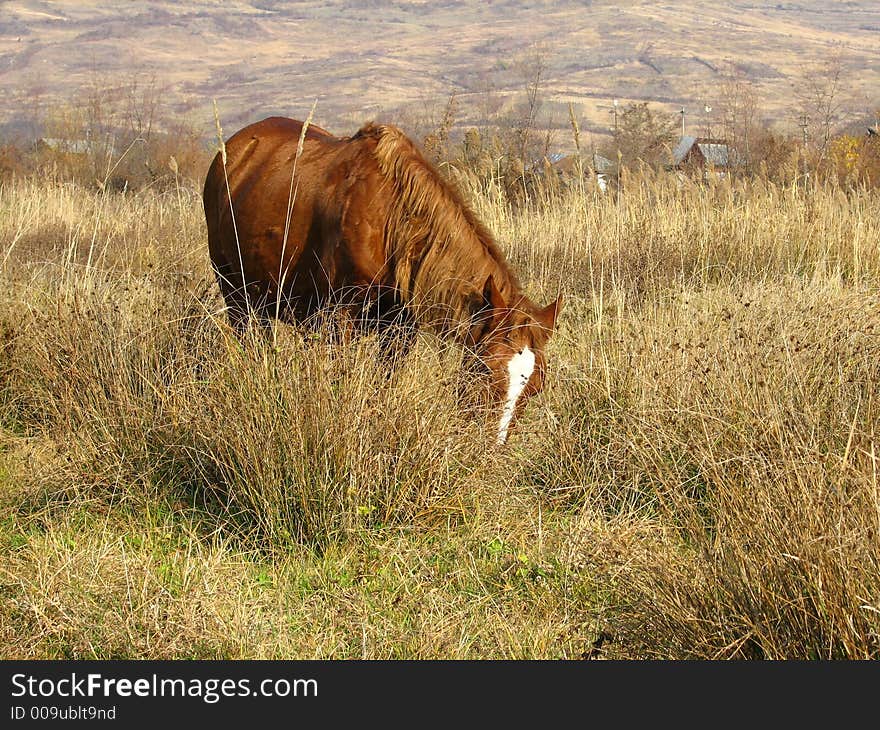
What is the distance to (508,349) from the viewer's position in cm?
416

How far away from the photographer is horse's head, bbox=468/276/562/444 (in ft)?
13.4

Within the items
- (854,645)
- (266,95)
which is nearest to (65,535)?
(854,645)

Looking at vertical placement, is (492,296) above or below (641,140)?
above

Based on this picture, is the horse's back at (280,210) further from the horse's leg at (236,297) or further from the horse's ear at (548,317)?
the horse's ear at (548,317)

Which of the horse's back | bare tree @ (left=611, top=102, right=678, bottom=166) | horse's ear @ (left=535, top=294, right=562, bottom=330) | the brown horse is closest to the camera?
the brown horse

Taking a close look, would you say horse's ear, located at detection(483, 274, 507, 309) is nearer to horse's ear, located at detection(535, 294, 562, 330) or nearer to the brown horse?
the brown horse

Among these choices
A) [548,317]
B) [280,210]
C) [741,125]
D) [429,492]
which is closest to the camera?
[429,492]

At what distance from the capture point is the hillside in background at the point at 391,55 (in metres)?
121

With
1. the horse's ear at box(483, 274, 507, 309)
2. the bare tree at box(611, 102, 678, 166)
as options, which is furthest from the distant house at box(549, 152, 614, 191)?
the horse's ear at box(483, 274, 507, 309)

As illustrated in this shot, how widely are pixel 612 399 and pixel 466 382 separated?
2.42 ft

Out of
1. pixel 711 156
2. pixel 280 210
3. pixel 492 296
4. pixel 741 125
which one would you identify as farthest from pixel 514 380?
pixel 741 125

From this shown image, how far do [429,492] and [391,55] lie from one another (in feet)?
554

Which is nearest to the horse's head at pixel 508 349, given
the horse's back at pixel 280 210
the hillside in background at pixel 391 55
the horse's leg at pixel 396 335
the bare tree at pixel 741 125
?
the horse's leg at pixel 396 335

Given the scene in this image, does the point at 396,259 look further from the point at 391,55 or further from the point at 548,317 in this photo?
the point at 391,55
